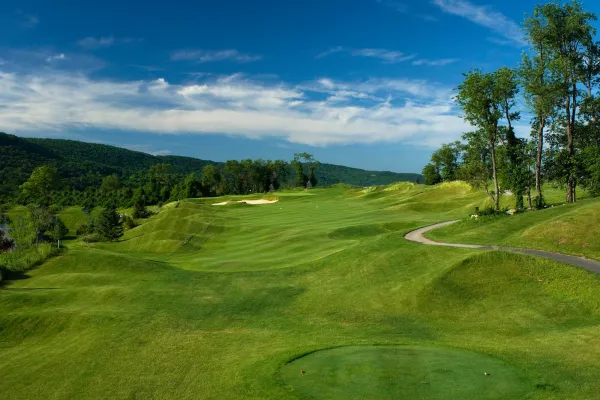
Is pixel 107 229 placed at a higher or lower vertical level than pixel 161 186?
lower

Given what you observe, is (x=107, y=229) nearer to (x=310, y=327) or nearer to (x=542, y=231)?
(x=310, y=327)

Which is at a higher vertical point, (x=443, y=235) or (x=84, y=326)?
(x=443, y=235)

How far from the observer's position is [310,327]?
23.2m

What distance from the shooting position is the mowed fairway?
1466cm

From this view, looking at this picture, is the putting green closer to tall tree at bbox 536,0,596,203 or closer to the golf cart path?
the golf cart path

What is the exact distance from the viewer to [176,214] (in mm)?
84688

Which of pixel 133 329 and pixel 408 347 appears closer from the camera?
pixel 408 347

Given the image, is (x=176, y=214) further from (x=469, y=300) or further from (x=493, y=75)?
(x=469, y=300)

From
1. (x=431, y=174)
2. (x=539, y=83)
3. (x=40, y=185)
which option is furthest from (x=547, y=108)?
(x=40, y=185)

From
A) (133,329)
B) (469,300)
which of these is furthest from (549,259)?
(133,329)

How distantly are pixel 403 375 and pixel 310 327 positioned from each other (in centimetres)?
921

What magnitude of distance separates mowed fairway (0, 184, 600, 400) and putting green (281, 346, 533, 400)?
0.07 m

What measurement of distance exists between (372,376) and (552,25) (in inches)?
1779

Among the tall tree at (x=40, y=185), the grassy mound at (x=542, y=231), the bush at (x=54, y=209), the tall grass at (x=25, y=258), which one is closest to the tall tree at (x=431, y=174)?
the grassy mound at (x=542, y=231)
